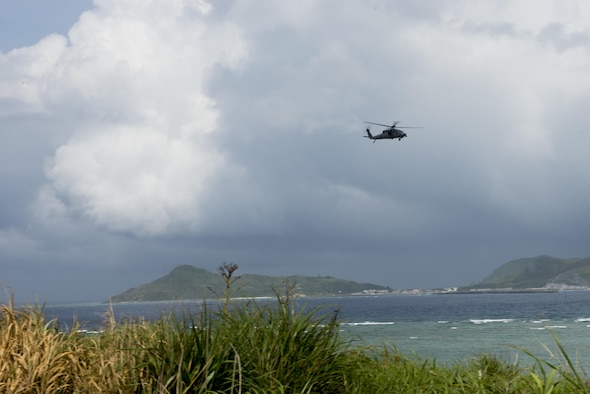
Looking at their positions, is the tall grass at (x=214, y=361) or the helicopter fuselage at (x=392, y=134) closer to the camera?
the tall grass at (x=214, y=361)

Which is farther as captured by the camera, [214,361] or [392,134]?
[392,134]

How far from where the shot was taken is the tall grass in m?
7.82

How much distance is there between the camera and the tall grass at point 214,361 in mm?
7816

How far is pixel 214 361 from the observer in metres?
7.96

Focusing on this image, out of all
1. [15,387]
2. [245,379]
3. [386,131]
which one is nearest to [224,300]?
[245,379]

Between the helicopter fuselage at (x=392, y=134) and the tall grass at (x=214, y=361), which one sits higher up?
the helicopter fuselage at (x=392, y=134)

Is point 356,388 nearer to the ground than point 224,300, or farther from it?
nearer to the ground

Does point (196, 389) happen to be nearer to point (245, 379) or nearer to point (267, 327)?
point (245, 379)

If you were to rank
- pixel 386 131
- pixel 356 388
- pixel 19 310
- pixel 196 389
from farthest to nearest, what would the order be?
pixel 386 131 → pixel 19 310 → pixel 356 388 → pixel 196 389

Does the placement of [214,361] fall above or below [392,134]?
below

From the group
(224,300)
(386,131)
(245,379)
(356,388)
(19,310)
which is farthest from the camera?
(386,131)

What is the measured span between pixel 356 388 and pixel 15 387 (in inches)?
179

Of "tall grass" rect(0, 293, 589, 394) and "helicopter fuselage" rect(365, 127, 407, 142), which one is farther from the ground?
"helicopter fuselage" rect(365, 127, 407, 142)

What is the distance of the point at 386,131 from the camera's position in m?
47.2
